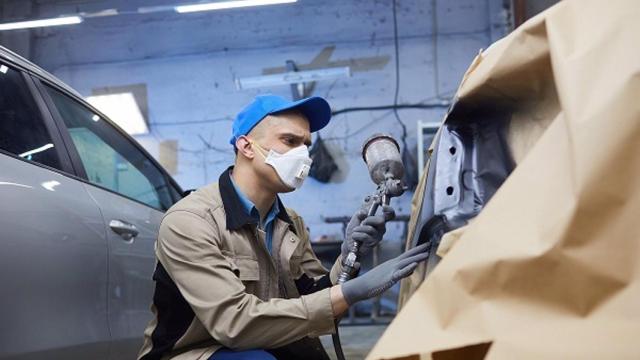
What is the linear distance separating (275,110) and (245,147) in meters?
0.13

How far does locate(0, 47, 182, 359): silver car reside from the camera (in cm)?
150

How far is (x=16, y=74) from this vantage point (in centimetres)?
180

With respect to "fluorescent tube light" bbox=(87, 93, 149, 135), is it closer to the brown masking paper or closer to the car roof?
the car roof

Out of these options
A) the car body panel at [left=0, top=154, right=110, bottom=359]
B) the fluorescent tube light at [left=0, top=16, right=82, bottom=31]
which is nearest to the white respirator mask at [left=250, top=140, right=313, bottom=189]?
the car body panel at [left=0, top=154, right=110, bottom=359]

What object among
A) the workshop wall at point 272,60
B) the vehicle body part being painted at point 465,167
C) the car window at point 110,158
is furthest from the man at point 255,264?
the workshop wall at point 272,60

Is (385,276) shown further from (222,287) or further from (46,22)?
(46,22)

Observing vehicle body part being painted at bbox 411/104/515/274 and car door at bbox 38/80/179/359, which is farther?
car door at bbox 38/80/179/359

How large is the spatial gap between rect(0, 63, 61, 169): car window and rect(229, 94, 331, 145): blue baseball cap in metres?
0.53

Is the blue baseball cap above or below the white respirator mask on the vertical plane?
→ above

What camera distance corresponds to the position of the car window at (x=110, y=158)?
82.8 inches

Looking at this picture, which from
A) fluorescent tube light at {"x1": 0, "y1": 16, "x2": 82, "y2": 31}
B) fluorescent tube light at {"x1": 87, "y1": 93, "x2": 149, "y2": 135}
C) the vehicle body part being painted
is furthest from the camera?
fluorescent tube light at {"x1": 87, "y1": 93, "x2": 149, "y2": 135}

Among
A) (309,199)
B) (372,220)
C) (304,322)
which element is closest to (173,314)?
(304,322)

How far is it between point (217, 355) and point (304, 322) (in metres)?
0.22

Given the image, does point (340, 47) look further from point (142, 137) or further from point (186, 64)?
point (142, 137)
